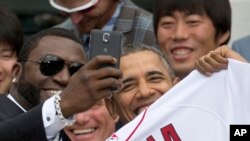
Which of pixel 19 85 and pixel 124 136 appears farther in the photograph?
pixel 19 85

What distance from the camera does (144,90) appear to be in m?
4.66

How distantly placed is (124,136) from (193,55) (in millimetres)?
875

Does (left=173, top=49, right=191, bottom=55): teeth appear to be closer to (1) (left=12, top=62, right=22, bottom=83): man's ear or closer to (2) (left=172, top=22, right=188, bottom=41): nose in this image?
(2) (left=172, top=22, right=188, bottom=41): nose

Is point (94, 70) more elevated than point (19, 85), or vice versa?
point (94, 70)

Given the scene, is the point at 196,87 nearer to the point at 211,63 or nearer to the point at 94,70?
the point at 211,63

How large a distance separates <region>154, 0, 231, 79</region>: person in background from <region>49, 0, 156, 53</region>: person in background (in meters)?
0.63

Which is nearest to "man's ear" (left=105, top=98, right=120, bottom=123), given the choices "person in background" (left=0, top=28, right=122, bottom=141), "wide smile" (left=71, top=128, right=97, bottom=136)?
"wide smile" (left=71, top=128, right=97, bottom=136)

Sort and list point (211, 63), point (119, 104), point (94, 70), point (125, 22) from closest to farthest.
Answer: point (94, 70) < point (211, 63) < point (119, 104) < point (125, 22)

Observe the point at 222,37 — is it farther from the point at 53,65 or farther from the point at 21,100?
the point at 21,100

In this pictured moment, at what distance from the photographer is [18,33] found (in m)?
5.23

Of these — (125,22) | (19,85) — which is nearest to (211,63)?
(19,85)

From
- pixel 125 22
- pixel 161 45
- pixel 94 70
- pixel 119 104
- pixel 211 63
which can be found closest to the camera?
pixel 94 70

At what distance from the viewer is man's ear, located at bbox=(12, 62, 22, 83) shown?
5.17m

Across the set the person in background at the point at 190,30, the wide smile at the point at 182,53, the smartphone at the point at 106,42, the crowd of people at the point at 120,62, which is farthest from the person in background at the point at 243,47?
the smartphone at the point at 106,42
